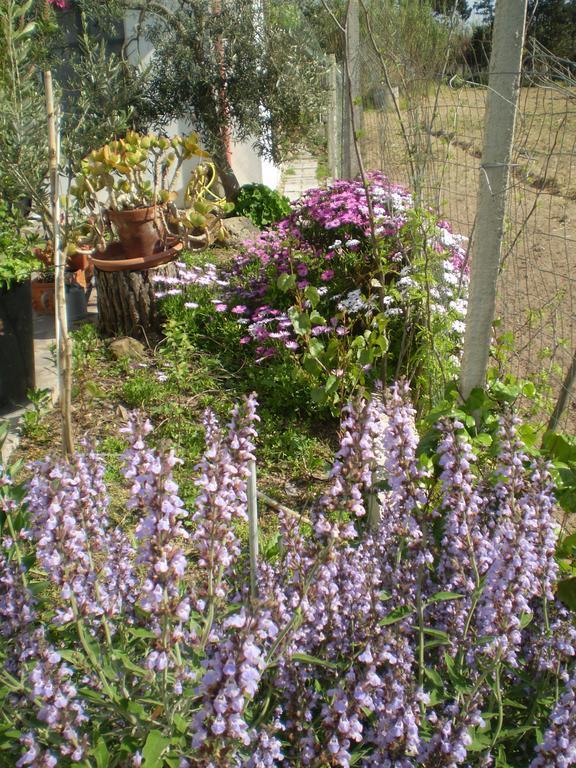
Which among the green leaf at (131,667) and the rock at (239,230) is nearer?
the green leaf at (131,667)

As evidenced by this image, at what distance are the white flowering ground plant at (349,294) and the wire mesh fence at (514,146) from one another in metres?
0.28

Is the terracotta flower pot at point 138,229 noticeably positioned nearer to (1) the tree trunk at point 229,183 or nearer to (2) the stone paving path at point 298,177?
(1) the tree trunk at point 229,183

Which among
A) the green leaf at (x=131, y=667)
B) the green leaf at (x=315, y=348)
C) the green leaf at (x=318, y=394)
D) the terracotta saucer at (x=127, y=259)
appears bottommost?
the green leaf at (x=318, y=394)

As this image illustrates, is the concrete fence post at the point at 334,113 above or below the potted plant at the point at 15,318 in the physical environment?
above

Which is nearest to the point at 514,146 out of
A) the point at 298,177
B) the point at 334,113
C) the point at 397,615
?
the point at 397,615

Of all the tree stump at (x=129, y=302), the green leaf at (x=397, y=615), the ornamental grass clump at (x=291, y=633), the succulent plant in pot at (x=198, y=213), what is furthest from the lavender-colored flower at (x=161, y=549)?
the tree stump at (x=129, y=302)

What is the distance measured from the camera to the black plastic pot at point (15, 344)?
4137 millimetres

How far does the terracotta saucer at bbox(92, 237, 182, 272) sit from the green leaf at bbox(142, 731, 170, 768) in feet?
12.8

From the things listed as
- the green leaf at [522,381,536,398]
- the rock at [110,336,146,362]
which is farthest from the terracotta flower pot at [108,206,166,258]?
the green leaf at [522,381,536,398]

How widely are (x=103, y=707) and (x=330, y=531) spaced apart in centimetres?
67

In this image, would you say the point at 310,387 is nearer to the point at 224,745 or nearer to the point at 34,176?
the point at 34,176

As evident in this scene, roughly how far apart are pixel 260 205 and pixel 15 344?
4.71m

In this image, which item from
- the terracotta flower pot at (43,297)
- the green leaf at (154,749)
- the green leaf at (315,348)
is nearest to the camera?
the green leaf at (154,749)

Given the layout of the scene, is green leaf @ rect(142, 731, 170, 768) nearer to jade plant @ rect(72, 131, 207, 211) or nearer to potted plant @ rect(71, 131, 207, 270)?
potted plant @ rect(71, 131, 207, 270)
